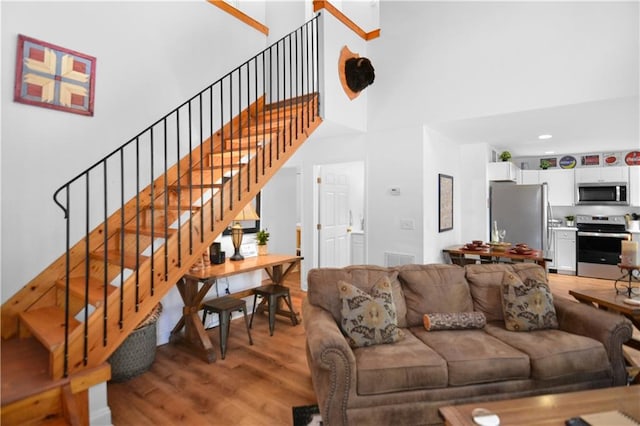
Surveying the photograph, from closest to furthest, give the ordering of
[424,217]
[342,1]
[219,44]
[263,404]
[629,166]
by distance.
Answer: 1. [263,404]
2. [219,44]
3. [424,217]
4. [342,1]
5. [629,166]

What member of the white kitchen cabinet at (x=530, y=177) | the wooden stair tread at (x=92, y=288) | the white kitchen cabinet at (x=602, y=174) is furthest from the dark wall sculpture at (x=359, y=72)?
the white kitchen cabinet at (x=602, y=174)

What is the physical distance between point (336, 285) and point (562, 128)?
407cm

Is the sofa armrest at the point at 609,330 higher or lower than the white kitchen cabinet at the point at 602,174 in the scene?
lower

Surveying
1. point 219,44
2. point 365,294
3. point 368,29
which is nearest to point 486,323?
point 365,294

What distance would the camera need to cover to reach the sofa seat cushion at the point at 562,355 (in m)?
2.01

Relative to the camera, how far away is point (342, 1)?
16.1ft

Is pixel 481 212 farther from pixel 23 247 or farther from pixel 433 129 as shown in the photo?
pixel 23 247

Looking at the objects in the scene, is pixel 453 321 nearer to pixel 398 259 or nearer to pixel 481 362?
pixel 481 362

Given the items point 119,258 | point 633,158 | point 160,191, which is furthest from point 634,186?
point 119,258

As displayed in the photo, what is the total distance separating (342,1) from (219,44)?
2.18 metres

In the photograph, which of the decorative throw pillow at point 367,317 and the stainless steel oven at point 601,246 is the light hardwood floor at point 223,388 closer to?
the decorative throw pillow at point 367,317

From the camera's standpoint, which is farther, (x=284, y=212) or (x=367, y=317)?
(x=284, y=212)

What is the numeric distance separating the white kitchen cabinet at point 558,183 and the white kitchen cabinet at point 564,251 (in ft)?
2.02

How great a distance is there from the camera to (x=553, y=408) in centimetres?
154
